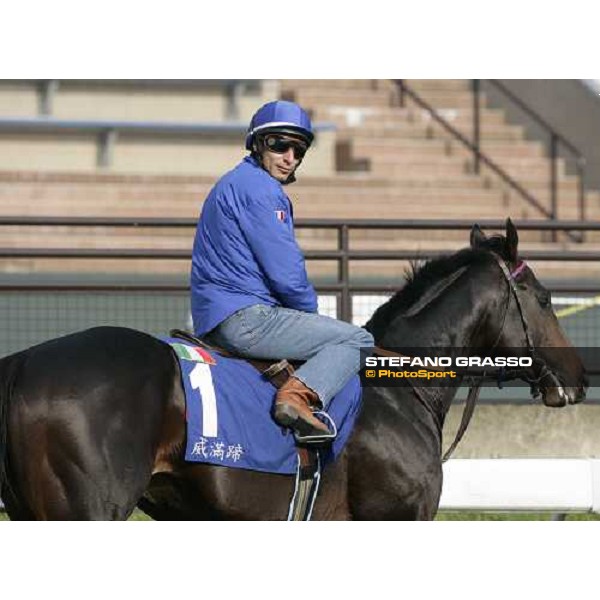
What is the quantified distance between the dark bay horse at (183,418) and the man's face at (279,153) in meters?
1.06

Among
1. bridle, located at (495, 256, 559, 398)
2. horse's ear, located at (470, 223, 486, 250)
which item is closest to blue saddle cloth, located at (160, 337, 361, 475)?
bridle, located at (495, 256, 559, 398)

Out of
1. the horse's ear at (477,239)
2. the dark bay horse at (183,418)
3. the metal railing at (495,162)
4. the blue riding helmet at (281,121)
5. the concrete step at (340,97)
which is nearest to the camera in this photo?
the dark bay horse at (183,418)

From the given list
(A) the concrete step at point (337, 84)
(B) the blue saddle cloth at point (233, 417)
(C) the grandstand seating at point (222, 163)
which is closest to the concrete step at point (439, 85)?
(C) the grandstand seating at point (222, 163)

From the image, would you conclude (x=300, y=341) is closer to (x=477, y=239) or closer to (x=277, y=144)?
(x=277, y=144)

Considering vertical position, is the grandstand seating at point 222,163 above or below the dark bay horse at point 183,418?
above

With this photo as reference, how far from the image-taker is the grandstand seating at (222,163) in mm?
18359

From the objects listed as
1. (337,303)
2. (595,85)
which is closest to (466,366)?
(337,303)

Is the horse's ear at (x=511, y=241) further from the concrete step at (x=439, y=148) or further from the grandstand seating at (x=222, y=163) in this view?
the concrete step at (x=439, y=148)

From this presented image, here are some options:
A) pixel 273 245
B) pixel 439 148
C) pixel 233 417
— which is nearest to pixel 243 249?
pixel 273 245

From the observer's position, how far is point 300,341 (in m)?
7.10

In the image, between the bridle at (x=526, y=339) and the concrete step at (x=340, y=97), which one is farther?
the concrete step at (x=340, y=97)

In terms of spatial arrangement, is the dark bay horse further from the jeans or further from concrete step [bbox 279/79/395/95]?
concrete step [bbox 279/79/395/95]

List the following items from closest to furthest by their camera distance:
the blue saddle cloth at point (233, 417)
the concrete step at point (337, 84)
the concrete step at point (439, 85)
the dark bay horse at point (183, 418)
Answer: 1. the dark bay horse at point (183, 418)
2. the blue saddle cloth at point (233, 417)
3. the concrete step at point (337, 84)
4. the concrete step at point (439, 85)

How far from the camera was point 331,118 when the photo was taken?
2189cm
